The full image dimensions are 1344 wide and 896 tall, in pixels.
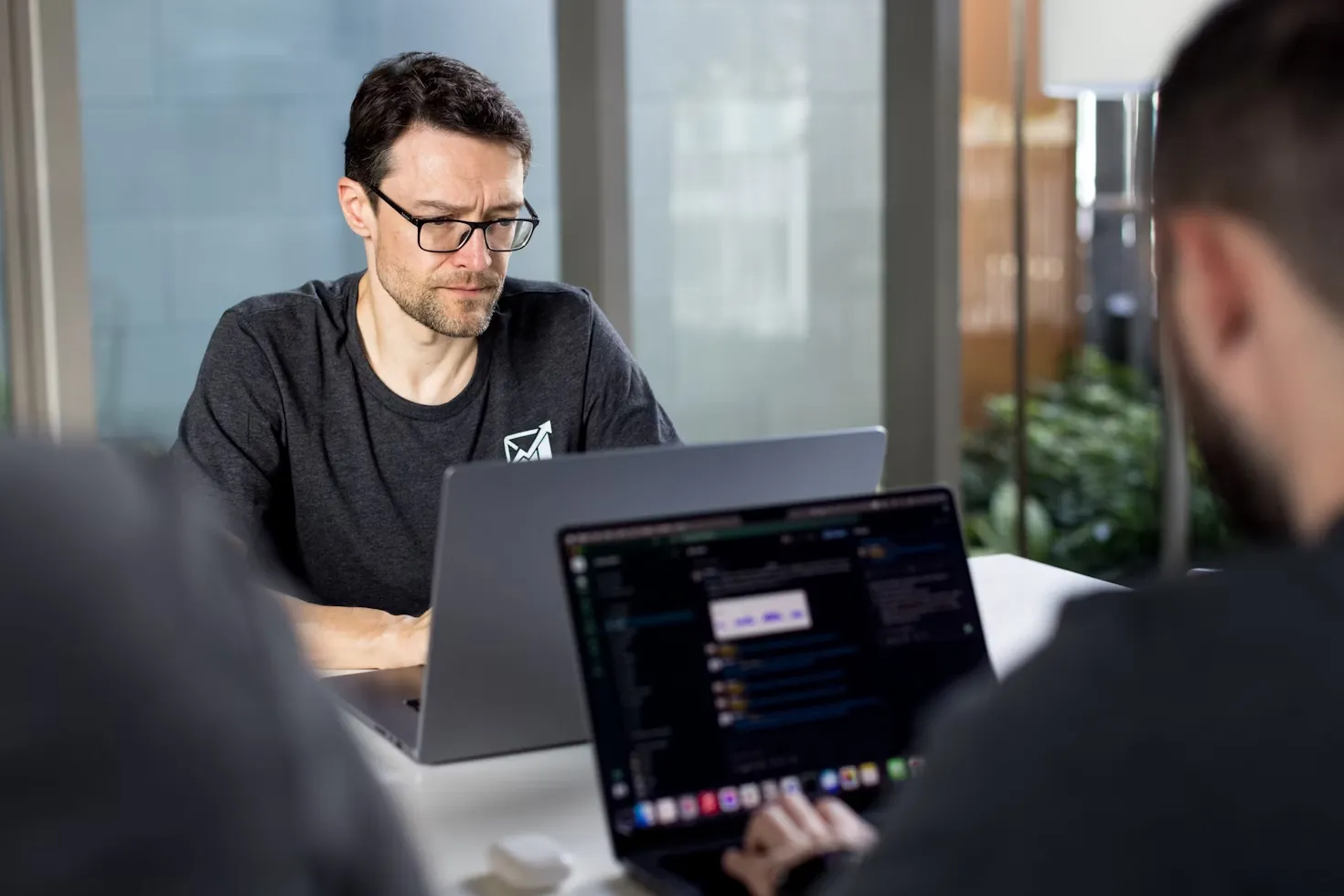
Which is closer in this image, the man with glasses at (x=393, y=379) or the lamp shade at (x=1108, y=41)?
the man with glasses at (x=393, y=379)

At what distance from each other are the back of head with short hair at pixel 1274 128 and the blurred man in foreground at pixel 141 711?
58cm

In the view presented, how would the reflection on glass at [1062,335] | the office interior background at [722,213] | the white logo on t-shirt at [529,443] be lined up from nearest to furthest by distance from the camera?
the white logo on t-shirt at [529,443] → the office interior background at [722,213] → the reflection on glass at [1062,335]

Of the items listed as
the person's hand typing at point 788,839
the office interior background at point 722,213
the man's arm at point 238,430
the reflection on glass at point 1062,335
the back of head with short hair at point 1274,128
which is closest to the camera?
the back of head with short hair at point 1274,128

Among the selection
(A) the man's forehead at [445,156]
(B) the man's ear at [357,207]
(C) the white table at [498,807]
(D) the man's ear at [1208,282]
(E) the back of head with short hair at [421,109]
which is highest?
(E) the back of head with short hair at [421,109]

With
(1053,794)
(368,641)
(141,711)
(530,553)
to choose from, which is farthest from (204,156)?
(141,711)

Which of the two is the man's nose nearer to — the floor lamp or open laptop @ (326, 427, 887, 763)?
open laptop @ (326, 427, 887, 763)

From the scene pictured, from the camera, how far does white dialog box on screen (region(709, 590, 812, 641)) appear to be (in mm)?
1235

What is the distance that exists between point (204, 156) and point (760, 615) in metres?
2.21

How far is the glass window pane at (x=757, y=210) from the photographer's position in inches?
140

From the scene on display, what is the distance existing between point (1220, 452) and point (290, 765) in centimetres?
61

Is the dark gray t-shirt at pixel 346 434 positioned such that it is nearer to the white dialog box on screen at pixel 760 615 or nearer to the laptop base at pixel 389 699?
the laptop base at pixel 389 699

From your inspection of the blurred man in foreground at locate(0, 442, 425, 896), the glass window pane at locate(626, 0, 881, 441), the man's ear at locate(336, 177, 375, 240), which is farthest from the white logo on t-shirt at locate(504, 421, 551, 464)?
the blurred man in foreground at locate(0, 442, 425, 896)

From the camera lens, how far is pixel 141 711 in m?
0.33

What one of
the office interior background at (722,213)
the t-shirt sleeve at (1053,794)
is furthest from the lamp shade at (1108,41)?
the t-shirt sleeve at (1053,794)
